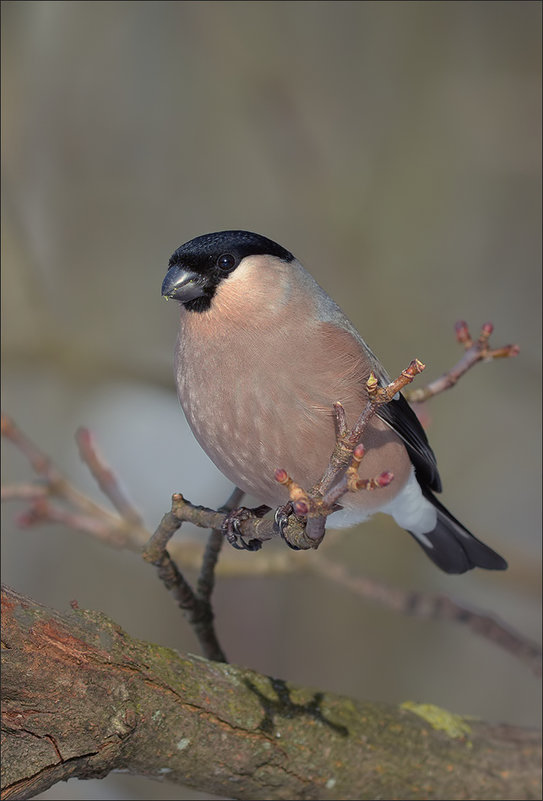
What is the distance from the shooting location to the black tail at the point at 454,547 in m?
3.66

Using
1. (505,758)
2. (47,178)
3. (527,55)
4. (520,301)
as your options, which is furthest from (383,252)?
(505,758)

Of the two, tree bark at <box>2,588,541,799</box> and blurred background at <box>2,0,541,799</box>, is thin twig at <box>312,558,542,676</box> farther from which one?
blurred background at <box>2,0,541,799</box>

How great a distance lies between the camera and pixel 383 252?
582cm

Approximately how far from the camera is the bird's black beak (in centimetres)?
300

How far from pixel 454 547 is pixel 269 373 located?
147cm

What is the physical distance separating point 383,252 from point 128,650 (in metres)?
4.18

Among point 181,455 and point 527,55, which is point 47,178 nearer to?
point 181,455

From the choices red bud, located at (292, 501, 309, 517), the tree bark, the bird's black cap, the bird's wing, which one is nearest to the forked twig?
the bird's wing

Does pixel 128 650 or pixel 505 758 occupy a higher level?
pixel 128 650

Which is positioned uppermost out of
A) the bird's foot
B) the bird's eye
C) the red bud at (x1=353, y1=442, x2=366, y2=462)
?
the bird's eye

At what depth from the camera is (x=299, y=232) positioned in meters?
5.89

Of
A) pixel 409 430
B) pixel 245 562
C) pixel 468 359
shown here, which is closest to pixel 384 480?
pixel 409 430

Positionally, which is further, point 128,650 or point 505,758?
point 505,758

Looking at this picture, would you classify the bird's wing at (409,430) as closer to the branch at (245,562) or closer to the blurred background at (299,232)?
the branch at (245,562)
